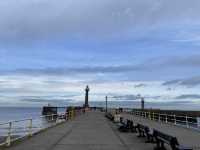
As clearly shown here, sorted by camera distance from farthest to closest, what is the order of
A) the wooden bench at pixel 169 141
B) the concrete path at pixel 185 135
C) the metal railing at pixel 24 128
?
the concrete path at pixel 185 135, the metal railing at pixel 24 128, the wooden bench at pixel 169 141

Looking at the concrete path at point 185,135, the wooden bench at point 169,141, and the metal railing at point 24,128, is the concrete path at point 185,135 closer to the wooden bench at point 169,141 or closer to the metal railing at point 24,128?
the wooden bench at point 169,141

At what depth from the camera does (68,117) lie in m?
48.1

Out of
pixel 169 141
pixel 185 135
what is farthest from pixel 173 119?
pixel 169 141

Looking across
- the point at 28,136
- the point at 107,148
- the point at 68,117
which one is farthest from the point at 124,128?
the point at 68,117

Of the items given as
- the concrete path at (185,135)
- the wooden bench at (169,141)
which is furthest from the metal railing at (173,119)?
the wooden bench at (169,141)

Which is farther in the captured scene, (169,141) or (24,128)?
(24,128)

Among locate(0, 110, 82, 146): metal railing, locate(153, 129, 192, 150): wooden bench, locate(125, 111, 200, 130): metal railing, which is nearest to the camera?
locate(153, 129, 192, 150): wooden bench

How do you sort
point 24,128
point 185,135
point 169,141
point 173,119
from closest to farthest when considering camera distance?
point 169,141
point 185,135
point 24,128
point 173,119

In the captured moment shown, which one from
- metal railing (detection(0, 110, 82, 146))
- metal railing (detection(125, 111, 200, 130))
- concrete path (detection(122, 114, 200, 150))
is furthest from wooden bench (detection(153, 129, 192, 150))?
metal railing (detection(125, 111, 200, 130))

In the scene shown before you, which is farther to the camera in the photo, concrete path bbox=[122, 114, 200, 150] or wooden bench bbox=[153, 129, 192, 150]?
concrete path bbox=[122, 114, 200, 150]

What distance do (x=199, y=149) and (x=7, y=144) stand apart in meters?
7.47

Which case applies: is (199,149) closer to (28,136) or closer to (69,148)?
(69,148)

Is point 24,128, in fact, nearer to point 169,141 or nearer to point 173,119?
point 169,141

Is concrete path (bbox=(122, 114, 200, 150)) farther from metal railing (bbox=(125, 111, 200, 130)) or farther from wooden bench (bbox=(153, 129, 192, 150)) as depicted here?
wooden bench (bbox=(153, 129, 192, 150))
